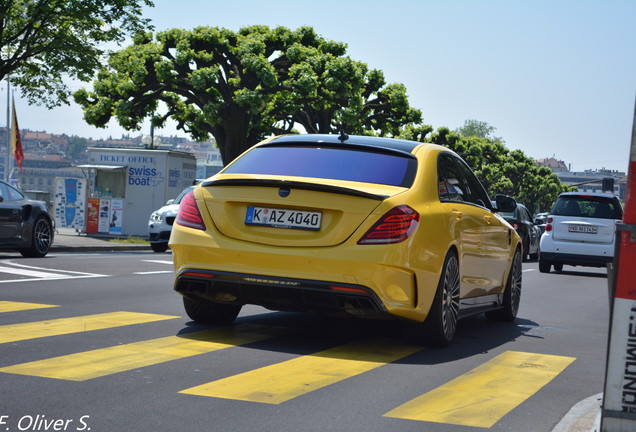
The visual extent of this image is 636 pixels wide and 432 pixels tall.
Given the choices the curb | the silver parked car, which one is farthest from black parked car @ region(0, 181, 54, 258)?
the curb

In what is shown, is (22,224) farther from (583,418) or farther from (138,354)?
(583,418)

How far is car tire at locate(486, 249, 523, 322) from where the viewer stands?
390 inches

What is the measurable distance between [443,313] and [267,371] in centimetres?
184

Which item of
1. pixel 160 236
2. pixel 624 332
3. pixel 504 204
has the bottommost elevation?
pixel 160 236

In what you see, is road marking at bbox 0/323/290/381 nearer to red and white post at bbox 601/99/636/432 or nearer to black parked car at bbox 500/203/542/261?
red and white post at bbox 601/99/636/432

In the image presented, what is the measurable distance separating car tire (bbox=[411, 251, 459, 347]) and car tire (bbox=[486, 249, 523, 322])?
7.04ft

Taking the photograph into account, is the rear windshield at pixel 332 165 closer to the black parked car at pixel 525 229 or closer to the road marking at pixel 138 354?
the road marking at pixel 138 354

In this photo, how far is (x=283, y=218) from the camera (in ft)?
23.1

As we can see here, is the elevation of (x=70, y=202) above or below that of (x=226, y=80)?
below

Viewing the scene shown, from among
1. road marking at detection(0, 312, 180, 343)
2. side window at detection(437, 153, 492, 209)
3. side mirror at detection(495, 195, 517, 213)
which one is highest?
side window at detection(437, 153, 492, 209)

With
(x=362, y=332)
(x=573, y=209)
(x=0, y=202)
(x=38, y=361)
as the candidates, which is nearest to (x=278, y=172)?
(x=362, y=332)

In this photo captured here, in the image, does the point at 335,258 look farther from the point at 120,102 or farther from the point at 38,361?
the point at 120,102

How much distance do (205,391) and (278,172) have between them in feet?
7.91

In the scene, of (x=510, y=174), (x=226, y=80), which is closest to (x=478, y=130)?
(x=510, y=174)
